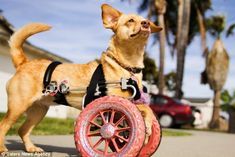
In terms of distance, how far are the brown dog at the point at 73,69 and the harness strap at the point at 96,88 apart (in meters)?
0.07

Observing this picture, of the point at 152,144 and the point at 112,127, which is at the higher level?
the point at 112,127

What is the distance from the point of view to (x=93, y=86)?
16.2 ft

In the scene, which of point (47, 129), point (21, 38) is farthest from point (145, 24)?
point (47, 129)

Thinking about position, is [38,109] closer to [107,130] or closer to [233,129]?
[107,130]

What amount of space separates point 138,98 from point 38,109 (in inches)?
70.5

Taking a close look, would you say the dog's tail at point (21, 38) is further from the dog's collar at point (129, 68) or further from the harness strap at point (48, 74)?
the dog's collar at point (129, 68)

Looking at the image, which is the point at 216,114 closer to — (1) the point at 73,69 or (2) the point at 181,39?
(2) the point at 181,39

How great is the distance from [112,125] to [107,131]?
85 millimetres

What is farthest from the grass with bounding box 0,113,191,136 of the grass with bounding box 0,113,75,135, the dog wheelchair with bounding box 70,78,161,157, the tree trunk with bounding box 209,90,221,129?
the tree trunk with bounding box 209,90,221,129

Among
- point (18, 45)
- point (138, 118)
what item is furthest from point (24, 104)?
point (138, 118)

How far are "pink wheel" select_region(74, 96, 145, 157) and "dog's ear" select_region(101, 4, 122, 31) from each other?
3.67ft

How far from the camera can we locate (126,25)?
16.5 ft

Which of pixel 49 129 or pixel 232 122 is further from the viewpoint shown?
pixel 232 122

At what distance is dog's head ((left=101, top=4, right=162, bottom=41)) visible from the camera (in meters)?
4.82
